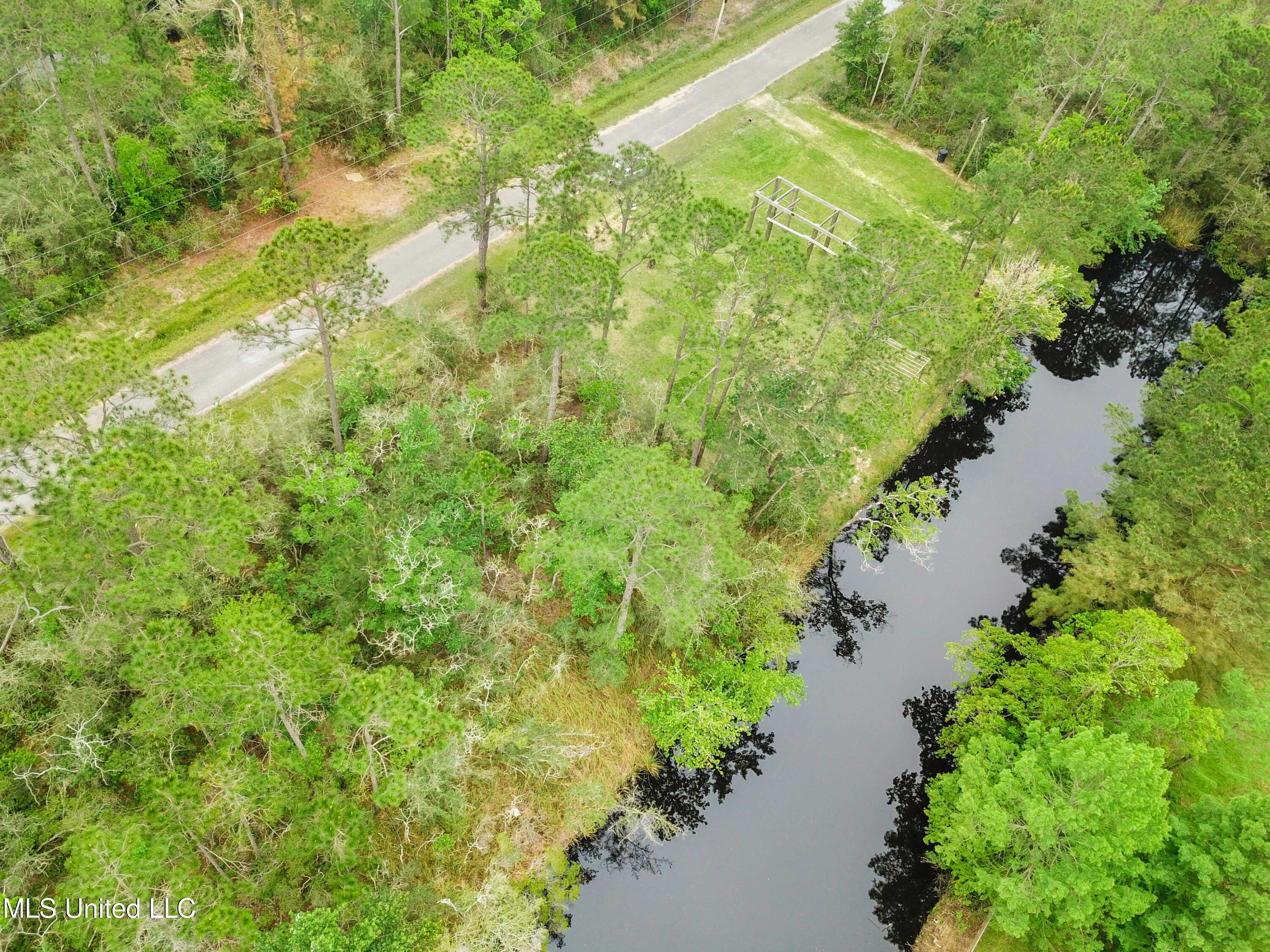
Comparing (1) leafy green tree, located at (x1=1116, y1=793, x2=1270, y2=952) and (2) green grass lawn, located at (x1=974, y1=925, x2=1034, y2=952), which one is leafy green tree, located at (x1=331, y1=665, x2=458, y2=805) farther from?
(1) leafy green tree, located at (x1=1116, y1=793, x2=1270, y2=952)

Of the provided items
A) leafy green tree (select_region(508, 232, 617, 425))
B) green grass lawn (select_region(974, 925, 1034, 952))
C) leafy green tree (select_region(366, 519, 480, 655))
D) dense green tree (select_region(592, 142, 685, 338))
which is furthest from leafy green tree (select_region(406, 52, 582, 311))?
green grass lawn (select_region(974, 925, 1034, 952))

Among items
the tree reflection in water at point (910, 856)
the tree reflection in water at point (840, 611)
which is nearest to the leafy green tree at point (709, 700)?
the tree reflection in water at point (840, 611)

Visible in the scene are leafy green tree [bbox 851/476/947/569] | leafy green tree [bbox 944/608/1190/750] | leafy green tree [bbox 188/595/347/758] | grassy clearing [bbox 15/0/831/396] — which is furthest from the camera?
grassy clearing [bbox 15/0/831/396]

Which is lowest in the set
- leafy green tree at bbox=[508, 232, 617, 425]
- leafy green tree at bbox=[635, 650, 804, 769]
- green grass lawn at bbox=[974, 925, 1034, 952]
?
green grass lawn at bbox=[974, 925, 1034, 952]

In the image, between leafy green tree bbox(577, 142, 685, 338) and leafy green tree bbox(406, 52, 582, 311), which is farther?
leafy green tree bbox(406, 52, 582, 311)

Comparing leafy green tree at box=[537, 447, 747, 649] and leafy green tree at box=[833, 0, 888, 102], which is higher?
leafy green tree at box=[833, 0, 888, 102]

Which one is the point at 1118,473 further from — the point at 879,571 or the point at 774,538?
the point at 774,538

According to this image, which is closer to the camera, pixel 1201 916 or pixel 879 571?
pixel 1201 916

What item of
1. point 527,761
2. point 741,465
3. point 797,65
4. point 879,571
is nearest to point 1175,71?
point 797,65
